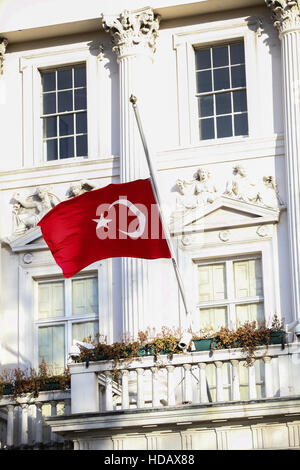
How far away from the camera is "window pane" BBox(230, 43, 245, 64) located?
86.3 feet

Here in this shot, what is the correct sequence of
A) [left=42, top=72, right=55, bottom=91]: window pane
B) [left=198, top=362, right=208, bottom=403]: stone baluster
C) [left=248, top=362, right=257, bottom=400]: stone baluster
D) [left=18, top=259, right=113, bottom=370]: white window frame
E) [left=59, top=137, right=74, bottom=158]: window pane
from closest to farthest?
[left=248, top=362, right=257, bottom=400]: stone baluster
[left=198, top=362, right=208, bottom=403]: stone baluster
[left=18, top=259, right=113, bottom=370]: white window frame
[left=59, top=137, right=74, bottom=158]: window pane
[left=42, top=72, right=55, bottom=91]: window pane

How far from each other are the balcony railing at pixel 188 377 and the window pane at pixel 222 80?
5832mm

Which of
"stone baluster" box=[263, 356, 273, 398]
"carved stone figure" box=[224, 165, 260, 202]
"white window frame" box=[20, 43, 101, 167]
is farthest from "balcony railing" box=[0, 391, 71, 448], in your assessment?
"white window frame" box=[20, 43, 101, 167]

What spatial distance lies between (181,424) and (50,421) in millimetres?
1966

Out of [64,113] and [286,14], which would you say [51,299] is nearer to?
[64,113]

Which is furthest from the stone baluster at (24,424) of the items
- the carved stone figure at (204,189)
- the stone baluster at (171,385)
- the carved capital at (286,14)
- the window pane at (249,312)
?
the carved capital at (286,14)

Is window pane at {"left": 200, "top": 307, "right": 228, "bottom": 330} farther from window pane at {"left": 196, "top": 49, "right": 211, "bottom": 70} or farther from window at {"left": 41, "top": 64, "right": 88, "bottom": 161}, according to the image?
window pane at {"left": 196, "top": 49, "right": 211, "bottom": 70}

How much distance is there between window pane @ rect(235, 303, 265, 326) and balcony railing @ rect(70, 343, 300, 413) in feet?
6.81

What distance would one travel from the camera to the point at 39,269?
85.1 feet

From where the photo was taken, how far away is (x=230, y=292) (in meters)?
25.0

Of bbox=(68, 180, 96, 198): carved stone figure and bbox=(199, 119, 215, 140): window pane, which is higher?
bbox=(199, 119, 215, 140): window pane

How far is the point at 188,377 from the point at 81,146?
6.41 m

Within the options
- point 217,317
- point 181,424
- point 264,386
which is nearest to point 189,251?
point 217,317
